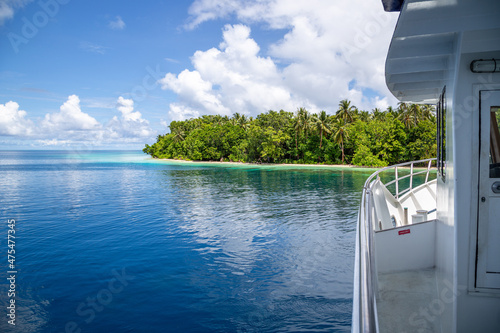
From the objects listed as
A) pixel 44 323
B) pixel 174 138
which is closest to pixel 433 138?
pixel 44 323

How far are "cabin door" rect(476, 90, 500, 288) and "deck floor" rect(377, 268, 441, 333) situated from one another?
3.72 ft

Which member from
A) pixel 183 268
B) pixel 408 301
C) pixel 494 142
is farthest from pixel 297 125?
pixel 494 142

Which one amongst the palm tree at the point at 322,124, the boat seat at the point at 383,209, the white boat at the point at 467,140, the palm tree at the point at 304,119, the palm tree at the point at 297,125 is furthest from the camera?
the palm tree at the point at 297,125

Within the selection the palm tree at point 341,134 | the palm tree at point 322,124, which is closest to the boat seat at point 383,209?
the palm tree at point 341,134

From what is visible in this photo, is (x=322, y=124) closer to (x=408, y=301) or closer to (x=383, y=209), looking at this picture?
(x=383, y=209)

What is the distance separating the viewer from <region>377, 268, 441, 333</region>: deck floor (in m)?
3.57

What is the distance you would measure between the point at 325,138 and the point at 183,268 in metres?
46.6

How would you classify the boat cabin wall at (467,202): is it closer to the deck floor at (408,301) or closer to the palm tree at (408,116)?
the deck floor at (408,301)

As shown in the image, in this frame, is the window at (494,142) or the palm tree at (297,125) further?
the palm tree at (297,125)

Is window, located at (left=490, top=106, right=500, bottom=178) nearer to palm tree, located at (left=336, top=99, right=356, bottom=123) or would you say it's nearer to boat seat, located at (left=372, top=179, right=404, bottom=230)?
boat seat, located at (left=372, top=179, right=404, bottom=230)

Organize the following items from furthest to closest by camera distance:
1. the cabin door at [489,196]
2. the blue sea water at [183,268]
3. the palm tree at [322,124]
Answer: the palm tree at [322,124]
the blue sea water at [183,268]
the cabin door at [489,196]

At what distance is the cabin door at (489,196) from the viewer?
8.55 ft

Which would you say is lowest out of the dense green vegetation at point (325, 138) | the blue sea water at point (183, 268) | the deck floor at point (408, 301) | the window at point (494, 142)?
the blue sea water at point (183, 268)

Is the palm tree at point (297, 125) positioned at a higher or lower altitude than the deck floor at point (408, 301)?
higher
